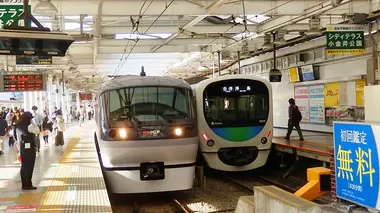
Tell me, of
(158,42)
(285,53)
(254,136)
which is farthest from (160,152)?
(285,53)

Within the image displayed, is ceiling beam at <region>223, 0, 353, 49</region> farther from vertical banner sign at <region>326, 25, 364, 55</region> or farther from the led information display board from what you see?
the led information display board

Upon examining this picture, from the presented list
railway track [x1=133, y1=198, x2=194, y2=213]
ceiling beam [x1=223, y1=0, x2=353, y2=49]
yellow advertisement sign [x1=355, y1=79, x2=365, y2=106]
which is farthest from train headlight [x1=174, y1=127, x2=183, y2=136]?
yellow advertisement sign [x1=355, y1=79, x2=365, y2=106]

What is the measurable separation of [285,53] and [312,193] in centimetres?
1335

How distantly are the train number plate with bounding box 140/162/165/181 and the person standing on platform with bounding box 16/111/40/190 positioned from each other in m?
2.04

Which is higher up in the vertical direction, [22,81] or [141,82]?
[22,81]

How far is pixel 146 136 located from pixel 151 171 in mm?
681

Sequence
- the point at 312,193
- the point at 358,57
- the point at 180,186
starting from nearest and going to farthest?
the point at 312,193 < the point at 180,186 < the point at 358,57

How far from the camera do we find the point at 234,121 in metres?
11.7

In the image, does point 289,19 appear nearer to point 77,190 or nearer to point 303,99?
point 303,99

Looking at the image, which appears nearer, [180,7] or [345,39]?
[180,7]

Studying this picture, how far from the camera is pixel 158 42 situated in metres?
18.2

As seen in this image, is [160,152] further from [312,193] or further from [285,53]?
[285,53]

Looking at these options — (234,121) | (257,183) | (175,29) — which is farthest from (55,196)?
(175,29)

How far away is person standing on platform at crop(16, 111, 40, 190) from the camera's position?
8.40 metres
